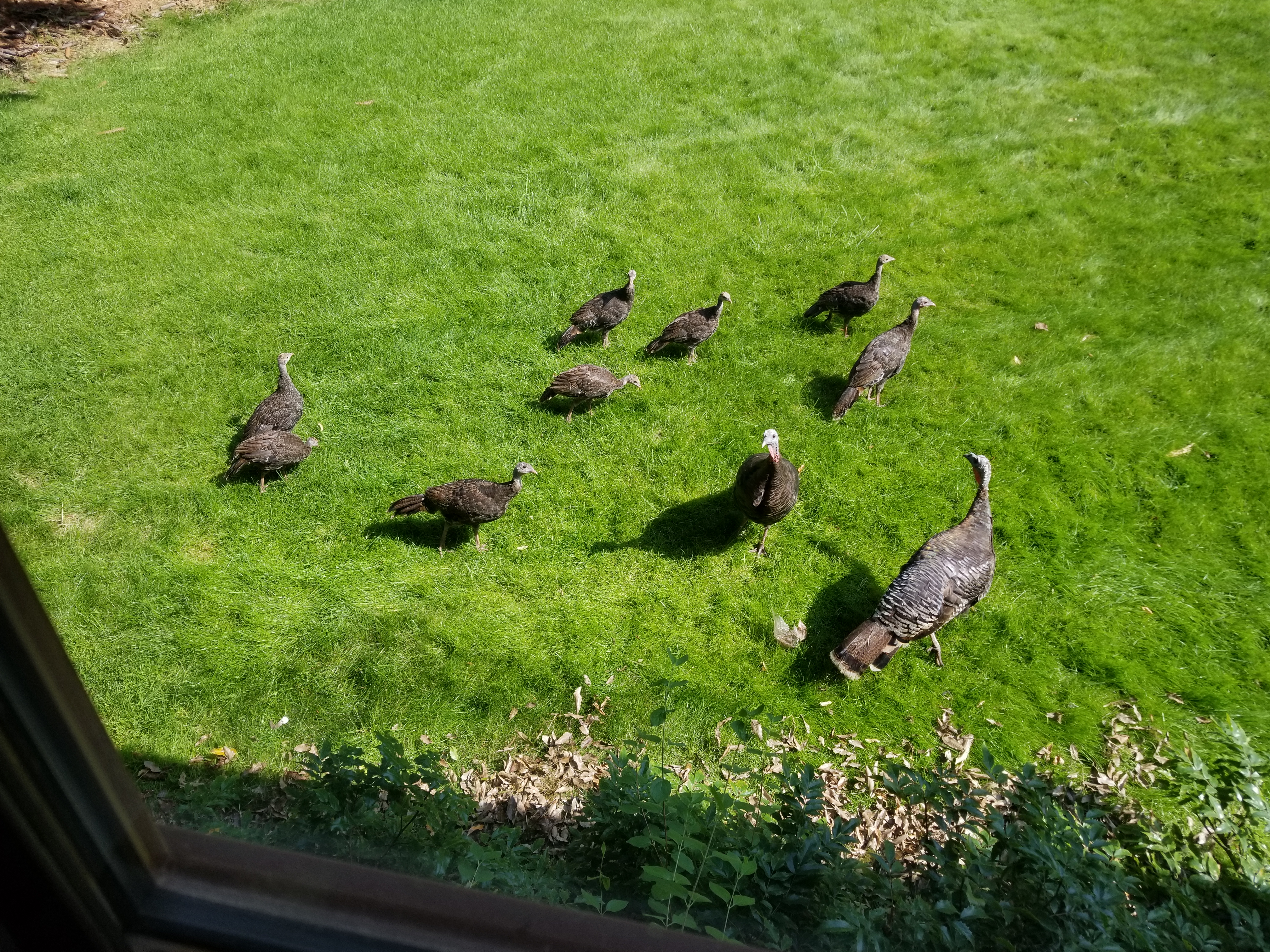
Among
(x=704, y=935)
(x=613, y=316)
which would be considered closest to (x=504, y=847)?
(x=704, y=935)

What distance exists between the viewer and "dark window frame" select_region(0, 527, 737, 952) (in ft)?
2.75

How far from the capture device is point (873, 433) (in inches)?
251

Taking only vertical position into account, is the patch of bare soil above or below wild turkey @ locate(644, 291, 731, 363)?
above

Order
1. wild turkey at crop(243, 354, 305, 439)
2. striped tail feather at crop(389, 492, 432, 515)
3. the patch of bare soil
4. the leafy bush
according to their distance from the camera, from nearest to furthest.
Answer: the leafy bush → striped tail feather at crop(389, 492, 432, 515) → wild turkey at crop(243, 354, 305, 439) → the patch of bare soil

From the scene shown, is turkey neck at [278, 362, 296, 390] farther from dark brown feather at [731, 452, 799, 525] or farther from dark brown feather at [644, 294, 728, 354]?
dark brown feather at [731, 452, 799, 525]

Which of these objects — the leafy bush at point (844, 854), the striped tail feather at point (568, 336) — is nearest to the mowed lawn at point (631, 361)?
the striped tail feather at point (568, 336)

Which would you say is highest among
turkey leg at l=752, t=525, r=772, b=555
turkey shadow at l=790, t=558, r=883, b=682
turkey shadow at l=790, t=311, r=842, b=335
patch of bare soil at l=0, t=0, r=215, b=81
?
patch of bare soil at l=0, t=0, r=215, b=81

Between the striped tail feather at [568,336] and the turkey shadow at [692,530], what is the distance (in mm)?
1952

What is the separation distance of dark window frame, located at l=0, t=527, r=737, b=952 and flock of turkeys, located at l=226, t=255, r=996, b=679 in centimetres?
416

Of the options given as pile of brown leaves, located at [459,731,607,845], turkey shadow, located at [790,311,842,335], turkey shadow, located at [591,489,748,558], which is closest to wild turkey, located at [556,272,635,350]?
turkey shadow, located at [790,311,842,335]

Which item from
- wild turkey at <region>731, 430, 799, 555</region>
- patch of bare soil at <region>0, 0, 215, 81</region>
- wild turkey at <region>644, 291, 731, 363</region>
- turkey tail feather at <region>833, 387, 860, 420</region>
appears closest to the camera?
wild turkey at <region>731, 430, 799, 555</region>

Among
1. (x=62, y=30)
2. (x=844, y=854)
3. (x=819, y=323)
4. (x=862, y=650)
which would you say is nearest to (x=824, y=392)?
(x=819, y=323)

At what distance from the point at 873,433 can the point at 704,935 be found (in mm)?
5734

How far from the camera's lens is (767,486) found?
5.14 metres
